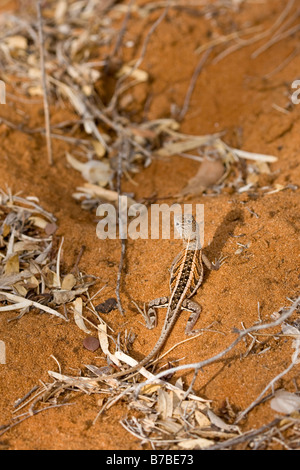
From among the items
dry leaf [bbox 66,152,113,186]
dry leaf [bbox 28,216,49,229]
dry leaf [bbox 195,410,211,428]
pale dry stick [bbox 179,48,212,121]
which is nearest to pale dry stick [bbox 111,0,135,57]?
pale dry stick [bbox 179,48,212,121]

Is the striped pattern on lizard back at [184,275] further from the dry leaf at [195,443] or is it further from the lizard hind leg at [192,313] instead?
the dry leaf at [195,443]

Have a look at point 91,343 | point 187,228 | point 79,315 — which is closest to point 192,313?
point 187,228

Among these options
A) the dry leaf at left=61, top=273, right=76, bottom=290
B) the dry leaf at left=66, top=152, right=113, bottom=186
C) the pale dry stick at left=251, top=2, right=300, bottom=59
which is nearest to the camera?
the dry leaf at left=61, top=273, right=76, bottom=290

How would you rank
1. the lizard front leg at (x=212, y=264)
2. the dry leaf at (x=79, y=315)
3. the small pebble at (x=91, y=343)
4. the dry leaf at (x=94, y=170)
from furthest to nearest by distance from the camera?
the dry leaf at (x=94, y=170) < the lizard front leg at (x=212, y=264) < the dry leaf at (x=79, y=315) < the small pebble at (x=91, y=343)

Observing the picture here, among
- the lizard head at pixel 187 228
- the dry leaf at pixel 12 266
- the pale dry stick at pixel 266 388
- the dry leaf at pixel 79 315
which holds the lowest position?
the pale dry stick at pixel 266 388

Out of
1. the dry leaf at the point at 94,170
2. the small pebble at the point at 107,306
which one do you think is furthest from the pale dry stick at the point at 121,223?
the dry leaf at the point at 94,170

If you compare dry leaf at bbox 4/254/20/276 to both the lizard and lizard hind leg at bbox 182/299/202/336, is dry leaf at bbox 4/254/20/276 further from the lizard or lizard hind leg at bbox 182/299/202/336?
lizard hind leg at bbox 182/299/202/336
